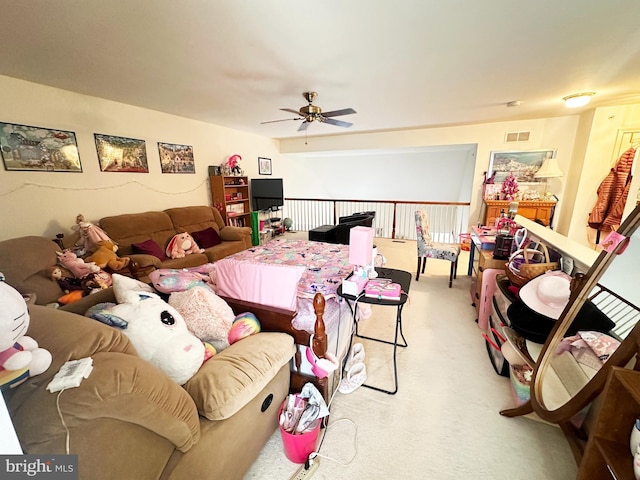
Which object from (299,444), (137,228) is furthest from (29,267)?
(299,444)

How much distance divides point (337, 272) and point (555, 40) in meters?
2.43

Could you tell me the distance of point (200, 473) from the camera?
94cm

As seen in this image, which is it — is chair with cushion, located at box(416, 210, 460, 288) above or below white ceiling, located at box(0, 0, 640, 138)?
below

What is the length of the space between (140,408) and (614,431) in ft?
5.20

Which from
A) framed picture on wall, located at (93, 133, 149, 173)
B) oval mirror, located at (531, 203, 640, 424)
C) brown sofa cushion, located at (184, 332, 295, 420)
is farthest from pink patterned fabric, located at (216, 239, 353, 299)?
framed picture on wall, located at (93, 133, 149, 173)

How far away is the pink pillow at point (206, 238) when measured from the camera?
3678mm

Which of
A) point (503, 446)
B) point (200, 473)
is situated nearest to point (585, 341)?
point (503, 446)

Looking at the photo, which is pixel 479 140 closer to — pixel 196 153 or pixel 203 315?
pixel 196 153

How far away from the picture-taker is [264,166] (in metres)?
5.96

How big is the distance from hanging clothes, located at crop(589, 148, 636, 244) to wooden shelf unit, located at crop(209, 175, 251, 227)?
5.85 meters

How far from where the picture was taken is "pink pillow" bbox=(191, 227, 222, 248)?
3.68 m

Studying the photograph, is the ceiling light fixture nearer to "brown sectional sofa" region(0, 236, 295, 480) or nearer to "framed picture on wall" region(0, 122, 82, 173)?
"brown sectional sofa" region(0, 236, 295, 480)

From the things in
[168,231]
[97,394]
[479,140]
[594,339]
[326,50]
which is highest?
[326,50]

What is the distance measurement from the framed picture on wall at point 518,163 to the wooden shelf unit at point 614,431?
4585 millimetres
